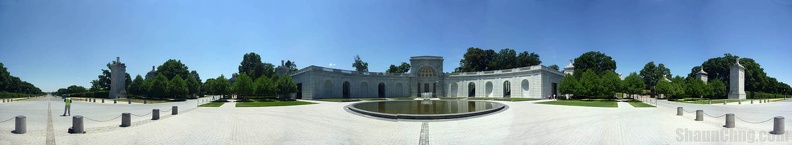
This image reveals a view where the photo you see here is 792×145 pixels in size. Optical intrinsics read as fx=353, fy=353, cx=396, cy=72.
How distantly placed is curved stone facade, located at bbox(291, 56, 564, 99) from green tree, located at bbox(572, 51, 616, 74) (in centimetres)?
1001

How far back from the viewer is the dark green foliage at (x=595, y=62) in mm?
59875

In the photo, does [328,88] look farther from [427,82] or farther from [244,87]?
[427,82]

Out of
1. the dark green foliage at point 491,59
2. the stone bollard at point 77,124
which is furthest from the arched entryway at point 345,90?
the stone bollard at point 77,124

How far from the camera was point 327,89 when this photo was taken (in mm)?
48125

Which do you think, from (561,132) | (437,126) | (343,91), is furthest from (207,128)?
(343,91)

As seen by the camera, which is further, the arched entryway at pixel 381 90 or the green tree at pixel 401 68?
the green tree at pixel 401 68

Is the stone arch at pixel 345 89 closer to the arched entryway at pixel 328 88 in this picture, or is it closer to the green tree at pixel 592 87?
the arched entryway at pixel 328 88

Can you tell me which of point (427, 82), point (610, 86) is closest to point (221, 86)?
point (427, 82)

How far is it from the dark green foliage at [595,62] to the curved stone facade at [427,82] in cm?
1000

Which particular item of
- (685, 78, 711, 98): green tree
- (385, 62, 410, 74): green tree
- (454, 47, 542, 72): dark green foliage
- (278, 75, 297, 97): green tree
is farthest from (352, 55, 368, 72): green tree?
(685, 78, 711, 98): green tree

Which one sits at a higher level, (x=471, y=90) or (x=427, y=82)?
(x=427, y=82)

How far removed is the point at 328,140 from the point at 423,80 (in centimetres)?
4826

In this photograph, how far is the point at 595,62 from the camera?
60156mm

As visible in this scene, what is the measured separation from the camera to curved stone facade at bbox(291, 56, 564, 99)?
46469 millimetres
